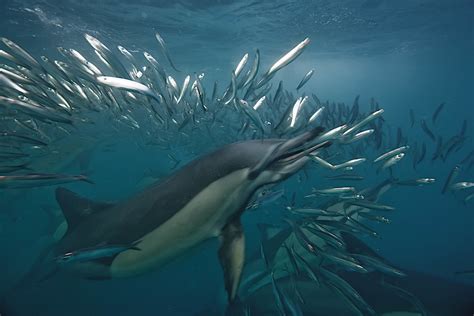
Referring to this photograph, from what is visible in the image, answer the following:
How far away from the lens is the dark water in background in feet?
30.5

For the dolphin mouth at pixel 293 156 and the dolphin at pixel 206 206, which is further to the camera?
the dolphin at pixel 206 206

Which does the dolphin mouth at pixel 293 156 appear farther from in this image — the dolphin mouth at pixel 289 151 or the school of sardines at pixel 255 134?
the school of sardines at pixel 255 134

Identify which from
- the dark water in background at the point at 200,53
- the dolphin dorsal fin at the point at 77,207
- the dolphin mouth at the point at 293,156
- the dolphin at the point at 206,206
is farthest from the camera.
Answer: the dark water in background at the point at 200,53

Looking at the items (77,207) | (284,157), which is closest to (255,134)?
(77,207)

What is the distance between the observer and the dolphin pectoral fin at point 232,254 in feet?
8.20

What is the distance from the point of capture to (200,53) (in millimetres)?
35062

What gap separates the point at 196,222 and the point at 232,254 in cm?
39

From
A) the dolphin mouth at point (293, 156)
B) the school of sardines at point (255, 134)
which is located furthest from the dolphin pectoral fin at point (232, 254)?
the dolphin mouth at point (293, 156)

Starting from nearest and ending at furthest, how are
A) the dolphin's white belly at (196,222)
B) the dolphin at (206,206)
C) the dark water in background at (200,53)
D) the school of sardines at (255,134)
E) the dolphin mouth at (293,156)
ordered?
the dolphin mouth at (293,156) < the dolphin at (206,206) < the dolphin's white belly at (196,222) < the school of sardines at (255,134) < the dark water in background at (200,53)

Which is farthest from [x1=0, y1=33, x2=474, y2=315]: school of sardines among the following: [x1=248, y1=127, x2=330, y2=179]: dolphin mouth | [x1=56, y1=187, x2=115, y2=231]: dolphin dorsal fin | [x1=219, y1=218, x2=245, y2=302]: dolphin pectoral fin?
[x1=56, y1=187, x2=115, y2=231]: dolphin dorsal fin

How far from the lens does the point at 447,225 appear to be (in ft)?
78.8

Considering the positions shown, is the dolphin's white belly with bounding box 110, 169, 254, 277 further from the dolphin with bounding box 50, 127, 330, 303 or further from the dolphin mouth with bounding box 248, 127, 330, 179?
the dolphin mouth with bounding box 248, 127, 330, 179

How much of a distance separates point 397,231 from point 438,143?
1480 centimetres

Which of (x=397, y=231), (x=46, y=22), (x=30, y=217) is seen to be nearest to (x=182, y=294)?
(x=30, y=217)
